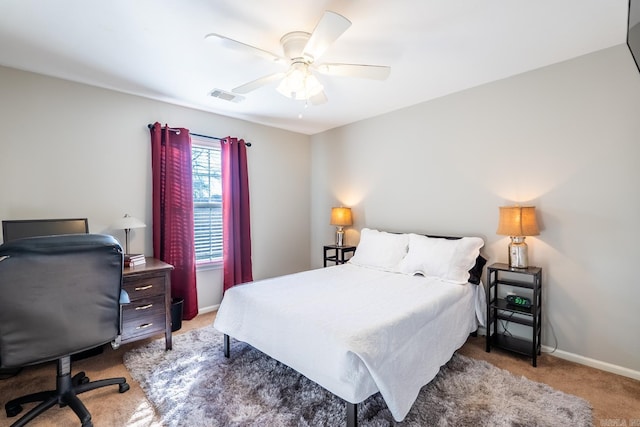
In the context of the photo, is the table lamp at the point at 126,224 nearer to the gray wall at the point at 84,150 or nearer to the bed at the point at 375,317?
the gray wall at the point at 84,150

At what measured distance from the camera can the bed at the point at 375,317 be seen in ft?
5.13

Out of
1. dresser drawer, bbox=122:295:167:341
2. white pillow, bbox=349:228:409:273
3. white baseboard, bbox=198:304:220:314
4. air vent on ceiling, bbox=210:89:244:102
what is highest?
air vent on ceiling, bbox=210:89:244:102

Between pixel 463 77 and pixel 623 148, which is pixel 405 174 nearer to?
pixel 463 77

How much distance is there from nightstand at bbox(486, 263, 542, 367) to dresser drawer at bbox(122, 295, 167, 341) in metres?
2.91

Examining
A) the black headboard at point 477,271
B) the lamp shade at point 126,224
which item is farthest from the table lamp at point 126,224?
the black headboard at point 477,271

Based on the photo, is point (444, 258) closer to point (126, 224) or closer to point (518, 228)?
point (518, 228)

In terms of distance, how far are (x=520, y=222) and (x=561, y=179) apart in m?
0.52

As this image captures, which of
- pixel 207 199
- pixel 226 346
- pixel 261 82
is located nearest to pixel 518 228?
pixel 261 82

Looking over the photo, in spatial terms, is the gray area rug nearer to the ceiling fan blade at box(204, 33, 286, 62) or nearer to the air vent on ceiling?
the ceiling fan blade at box(204, 33, 286, 62)

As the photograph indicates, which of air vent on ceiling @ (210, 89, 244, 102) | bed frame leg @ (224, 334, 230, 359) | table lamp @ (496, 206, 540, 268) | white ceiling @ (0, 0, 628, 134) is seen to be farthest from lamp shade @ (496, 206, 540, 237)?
air vent on ceiling @ (210, 89, 244, 102)

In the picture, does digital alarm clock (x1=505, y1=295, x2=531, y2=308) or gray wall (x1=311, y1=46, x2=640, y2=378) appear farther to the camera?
digital alarm clock (x1=505, y1=295, x2=531, y2=308)

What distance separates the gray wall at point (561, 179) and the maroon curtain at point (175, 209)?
263 centimetres

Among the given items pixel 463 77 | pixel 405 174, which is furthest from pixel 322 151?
pixel 463 77

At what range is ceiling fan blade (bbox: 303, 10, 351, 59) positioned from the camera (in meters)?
1.49
